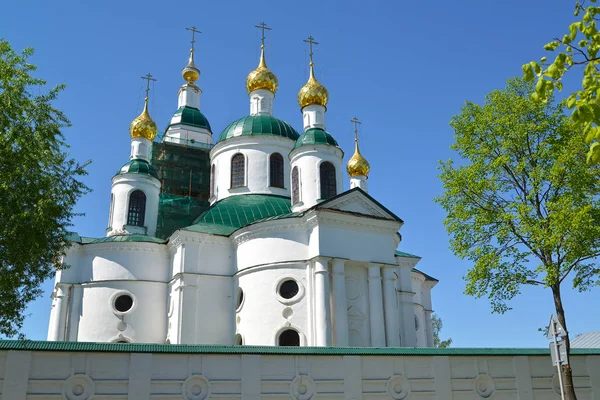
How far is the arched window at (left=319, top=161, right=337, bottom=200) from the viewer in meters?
25.1

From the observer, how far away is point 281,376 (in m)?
12.7

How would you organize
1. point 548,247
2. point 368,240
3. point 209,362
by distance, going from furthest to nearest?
point 368,240
point 548,247
point 209,362

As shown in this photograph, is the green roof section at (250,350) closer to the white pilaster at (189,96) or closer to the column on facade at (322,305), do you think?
the column on facade at (322,305)

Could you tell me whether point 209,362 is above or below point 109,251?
below

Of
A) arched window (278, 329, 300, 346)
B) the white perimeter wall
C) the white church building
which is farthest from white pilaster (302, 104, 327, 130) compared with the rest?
the white perimeter wall

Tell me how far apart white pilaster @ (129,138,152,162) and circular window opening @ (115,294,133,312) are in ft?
25.4

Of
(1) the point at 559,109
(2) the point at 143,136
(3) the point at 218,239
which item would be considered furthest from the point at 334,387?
(2) the point at 143,136

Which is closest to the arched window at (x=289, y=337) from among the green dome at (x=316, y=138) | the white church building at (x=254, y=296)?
the white church building at (x=254, y=296)

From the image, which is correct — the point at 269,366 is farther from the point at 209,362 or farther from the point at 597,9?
the point at 597,9

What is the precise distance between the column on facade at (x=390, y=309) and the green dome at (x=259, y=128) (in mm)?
10481

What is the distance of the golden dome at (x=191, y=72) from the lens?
131ft

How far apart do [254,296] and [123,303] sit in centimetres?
609

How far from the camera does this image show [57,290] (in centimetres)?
2544

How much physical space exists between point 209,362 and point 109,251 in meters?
14.4
